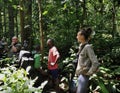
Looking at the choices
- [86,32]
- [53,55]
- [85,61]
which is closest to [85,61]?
[85,61]

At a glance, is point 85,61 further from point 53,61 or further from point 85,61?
point 53,61

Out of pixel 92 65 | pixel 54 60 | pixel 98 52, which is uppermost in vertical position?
pixel 92 65

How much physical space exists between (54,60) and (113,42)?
689cm

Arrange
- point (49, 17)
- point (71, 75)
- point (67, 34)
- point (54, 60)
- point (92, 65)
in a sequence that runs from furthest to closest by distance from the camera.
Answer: point (49, 17), point (67, 34), point (71, 75), point (54, 60), point (92, 65)

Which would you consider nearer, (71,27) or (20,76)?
(20,76)

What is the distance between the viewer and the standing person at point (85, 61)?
19.1ft

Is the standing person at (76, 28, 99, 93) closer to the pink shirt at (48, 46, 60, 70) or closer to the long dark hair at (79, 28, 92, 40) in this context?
the long dark hair at (79, 28, 92, 40)

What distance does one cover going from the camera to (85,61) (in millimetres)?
5953

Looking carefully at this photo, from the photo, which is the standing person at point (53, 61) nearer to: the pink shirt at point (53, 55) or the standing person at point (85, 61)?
the pink shirt at point (53, 55)

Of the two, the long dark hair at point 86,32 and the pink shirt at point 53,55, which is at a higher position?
the long dark hair at point 86,32

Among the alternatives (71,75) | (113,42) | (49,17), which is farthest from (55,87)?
(49,17)

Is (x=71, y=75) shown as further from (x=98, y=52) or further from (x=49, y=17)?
(x=49, y=17)

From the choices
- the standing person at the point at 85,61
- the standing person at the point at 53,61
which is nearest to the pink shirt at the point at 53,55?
the standing person at the point at 53,61

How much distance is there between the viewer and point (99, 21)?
738 inches
